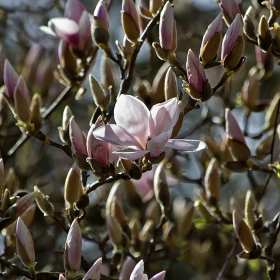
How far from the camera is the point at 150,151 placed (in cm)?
90

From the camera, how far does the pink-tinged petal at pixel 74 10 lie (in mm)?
1234

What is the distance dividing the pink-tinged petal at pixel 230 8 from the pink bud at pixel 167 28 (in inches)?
4.5

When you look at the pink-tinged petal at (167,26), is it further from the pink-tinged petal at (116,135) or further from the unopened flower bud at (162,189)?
the unopened flower bud at (162,189)

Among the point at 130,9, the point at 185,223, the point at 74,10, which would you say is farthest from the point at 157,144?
the point at 185,223

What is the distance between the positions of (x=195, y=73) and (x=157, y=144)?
164mm

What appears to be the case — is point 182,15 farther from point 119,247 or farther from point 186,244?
point 119,247

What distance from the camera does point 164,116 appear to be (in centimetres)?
91

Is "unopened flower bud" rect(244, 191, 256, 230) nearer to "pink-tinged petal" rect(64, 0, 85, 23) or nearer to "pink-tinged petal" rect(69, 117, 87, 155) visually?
"pink-tinged petal" rect(69, 117, 87, 155)

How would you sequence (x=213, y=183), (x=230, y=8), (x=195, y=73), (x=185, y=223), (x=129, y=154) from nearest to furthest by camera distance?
(x=129, y=154)
(x=195, y=73)
(x=230, y=8)
(x=213, y=183)
(x=185, y=223)

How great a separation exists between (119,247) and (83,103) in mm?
1260

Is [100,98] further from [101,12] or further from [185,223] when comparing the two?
[185,223]

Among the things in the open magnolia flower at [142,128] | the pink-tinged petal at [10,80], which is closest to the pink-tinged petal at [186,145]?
the open magnolia flower at [142,128]

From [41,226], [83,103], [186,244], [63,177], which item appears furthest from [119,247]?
[83,103]

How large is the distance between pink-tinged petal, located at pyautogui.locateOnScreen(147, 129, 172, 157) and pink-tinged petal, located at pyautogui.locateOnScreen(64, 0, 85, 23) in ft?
1.50
